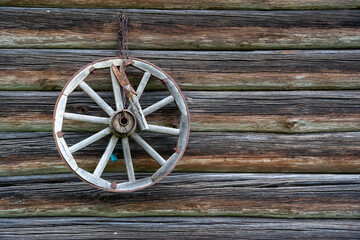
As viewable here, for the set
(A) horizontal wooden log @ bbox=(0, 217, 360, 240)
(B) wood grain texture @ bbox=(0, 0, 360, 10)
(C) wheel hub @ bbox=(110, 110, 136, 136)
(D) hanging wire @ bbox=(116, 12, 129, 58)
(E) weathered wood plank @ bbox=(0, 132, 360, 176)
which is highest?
(B) wood grain texture @ bbox=(0, 0, 360, 10)

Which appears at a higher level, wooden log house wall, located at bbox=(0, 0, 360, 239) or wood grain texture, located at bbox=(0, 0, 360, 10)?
wood grain texture, located at bbox=(0, 0, 360, 10)

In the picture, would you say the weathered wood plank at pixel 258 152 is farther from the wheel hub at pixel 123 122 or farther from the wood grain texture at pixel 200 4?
the wood grain texture at pixel 200 4

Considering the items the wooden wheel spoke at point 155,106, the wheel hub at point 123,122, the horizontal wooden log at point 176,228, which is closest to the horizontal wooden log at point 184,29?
the wooden wheel spoke at point 155,106

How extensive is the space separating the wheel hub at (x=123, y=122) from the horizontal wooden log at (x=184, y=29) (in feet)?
1.92

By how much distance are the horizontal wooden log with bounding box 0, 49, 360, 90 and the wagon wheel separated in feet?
0.72

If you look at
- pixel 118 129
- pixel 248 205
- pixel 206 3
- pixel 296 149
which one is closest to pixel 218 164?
pixel 248 205

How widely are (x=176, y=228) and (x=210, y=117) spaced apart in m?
0.81

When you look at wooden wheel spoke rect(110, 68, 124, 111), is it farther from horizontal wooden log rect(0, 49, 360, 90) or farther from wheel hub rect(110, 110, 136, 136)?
horizontal wooden log rect(0, 49, 360, 90)

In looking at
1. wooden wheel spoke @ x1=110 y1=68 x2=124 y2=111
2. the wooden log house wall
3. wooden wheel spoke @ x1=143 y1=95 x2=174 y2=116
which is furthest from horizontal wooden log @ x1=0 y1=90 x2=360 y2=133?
wooden wheel spoke @ x1=110 y1=68 x2=124 y2=111

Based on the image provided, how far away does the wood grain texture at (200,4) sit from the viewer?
217cm

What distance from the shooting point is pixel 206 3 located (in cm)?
221

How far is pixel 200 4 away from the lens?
222cm

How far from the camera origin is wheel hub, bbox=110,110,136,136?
1837 millimetres

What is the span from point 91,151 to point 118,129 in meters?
0.41
